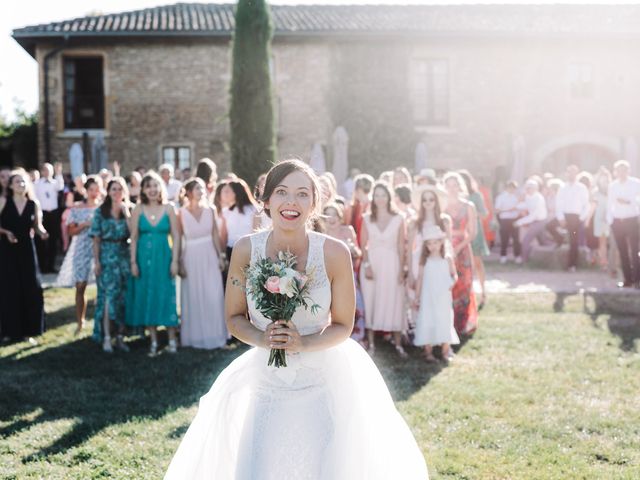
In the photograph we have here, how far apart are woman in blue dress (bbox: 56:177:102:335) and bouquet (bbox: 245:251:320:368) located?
21.5 ft

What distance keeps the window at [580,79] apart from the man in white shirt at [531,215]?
29.4 feet

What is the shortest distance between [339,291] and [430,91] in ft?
67.3

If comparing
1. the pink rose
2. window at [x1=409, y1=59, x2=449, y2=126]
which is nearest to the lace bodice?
the pink rose

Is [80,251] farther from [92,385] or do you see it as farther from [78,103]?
[78,103]

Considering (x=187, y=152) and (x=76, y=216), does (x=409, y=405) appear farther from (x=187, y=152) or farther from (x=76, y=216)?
(x=187, y=152)

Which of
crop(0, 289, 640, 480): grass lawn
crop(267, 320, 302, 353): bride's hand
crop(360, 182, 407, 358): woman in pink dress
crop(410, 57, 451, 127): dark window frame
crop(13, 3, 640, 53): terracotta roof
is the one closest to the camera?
crop(267, 320, 302, 353): bride's hand

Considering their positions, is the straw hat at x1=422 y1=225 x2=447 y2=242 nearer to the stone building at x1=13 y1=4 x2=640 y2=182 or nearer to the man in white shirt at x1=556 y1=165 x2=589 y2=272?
the man in white shirt at x1=556 y1=165 x2=589 y2=272

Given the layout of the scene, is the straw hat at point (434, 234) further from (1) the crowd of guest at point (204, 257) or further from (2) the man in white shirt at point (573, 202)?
(2) the man in white shirt at point (573, 202)

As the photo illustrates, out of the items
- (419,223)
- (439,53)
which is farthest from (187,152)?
(419,223)

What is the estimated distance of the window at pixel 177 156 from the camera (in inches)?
874

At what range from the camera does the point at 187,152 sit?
22.3 m

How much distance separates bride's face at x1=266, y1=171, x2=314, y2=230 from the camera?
3057 millimetres

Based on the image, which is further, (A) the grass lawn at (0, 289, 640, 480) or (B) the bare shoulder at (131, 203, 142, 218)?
(B) the bare shoulder at (131, 203, 142, 218)

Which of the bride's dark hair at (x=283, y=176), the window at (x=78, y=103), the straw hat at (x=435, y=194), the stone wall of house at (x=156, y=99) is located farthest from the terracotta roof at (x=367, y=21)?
the bride's dark hair at (x=283, y=176)
